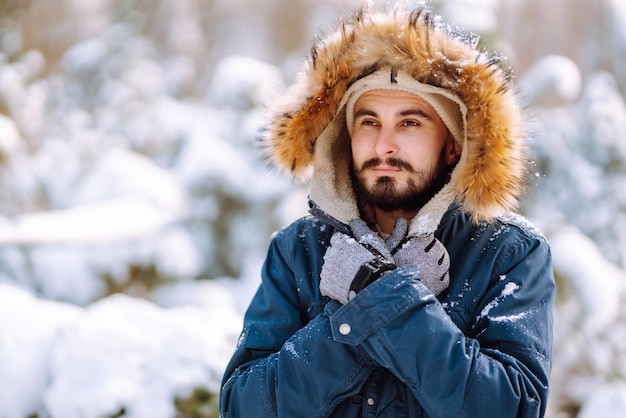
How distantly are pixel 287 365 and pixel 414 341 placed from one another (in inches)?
14.5

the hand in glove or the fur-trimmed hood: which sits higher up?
the fur-trimmed hood

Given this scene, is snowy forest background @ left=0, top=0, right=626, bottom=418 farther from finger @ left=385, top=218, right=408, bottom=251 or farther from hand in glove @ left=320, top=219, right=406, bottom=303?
hand in glove @ left=320, top=219, right=406, bottom=303

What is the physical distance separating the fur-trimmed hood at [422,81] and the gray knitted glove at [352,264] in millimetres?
141

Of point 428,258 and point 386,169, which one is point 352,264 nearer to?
point 428,258

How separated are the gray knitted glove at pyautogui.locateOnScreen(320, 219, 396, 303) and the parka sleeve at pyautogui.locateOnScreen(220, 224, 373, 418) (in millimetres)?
92

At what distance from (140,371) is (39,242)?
117 inches

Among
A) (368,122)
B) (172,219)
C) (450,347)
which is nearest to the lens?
(450,347)

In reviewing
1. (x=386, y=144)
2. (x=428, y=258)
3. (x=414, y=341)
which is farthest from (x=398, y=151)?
(x=414, y=341)

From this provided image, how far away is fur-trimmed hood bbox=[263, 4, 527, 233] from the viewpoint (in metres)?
1.90

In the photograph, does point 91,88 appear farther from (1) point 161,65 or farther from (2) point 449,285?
(2) point 449,285

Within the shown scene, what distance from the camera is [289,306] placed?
1976mm

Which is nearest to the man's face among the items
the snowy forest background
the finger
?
the finger

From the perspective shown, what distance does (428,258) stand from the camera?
1.81 meters

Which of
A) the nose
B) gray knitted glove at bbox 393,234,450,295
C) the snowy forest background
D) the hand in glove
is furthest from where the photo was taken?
the snowy forest background
